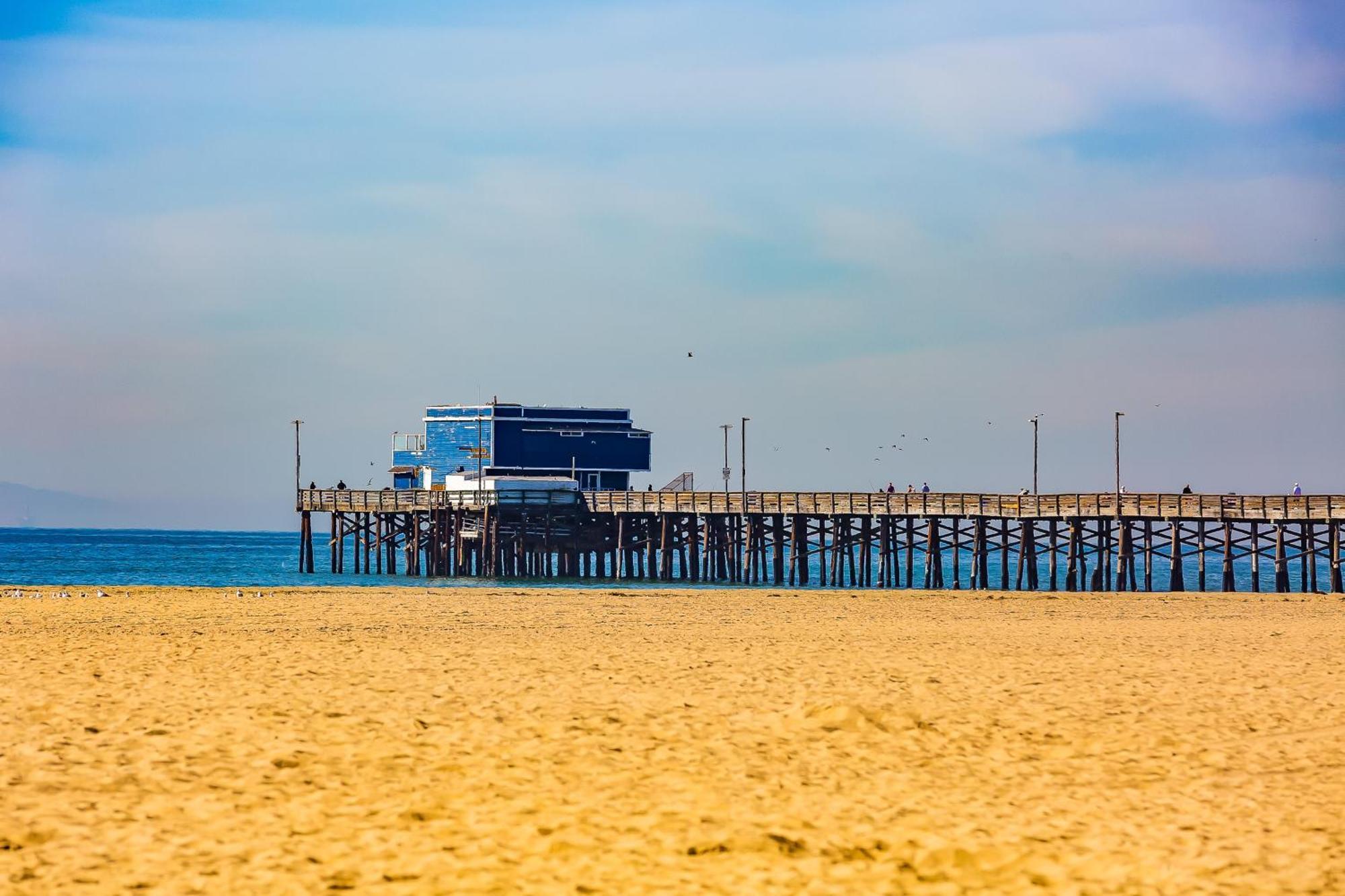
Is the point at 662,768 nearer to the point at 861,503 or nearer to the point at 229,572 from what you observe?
the point at 861,503

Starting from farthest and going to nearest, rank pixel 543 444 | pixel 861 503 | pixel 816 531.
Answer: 1. pixel 543 444
2. pixel 816 531
3. pixel 861 503

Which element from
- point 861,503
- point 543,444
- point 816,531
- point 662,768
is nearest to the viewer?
point 662,768

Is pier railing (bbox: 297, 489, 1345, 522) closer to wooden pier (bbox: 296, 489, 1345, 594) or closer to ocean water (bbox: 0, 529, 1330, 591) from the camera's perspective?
wooden pier (bbox: 296, 489, 1345, 594)

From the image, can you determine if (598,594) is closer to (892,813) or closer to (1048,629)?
(1048,629)

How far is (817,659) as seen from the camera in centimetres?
1989

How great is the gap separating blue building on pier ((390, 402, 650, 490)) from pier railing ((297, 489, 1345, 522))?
554 centimetres

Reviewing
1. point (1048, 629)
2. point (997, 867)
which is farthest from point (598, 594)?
point (997, 867)

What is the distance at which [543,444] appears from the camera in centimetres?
7456

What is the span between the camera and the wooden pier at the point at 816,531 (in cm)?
5125

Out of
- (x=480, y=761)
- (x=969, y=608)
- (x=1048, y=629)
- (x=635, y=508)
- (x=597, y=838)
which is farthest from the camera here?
(x=635, y=508)

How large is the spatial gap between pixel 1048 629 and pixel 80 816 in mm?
20420

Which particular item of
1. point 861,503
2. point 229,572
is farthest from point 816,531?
point 229,572

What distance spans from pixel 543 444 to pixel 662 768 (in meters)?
62.7

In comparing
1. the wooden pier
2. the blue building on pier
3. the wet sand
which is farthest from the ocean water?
the wet sand
